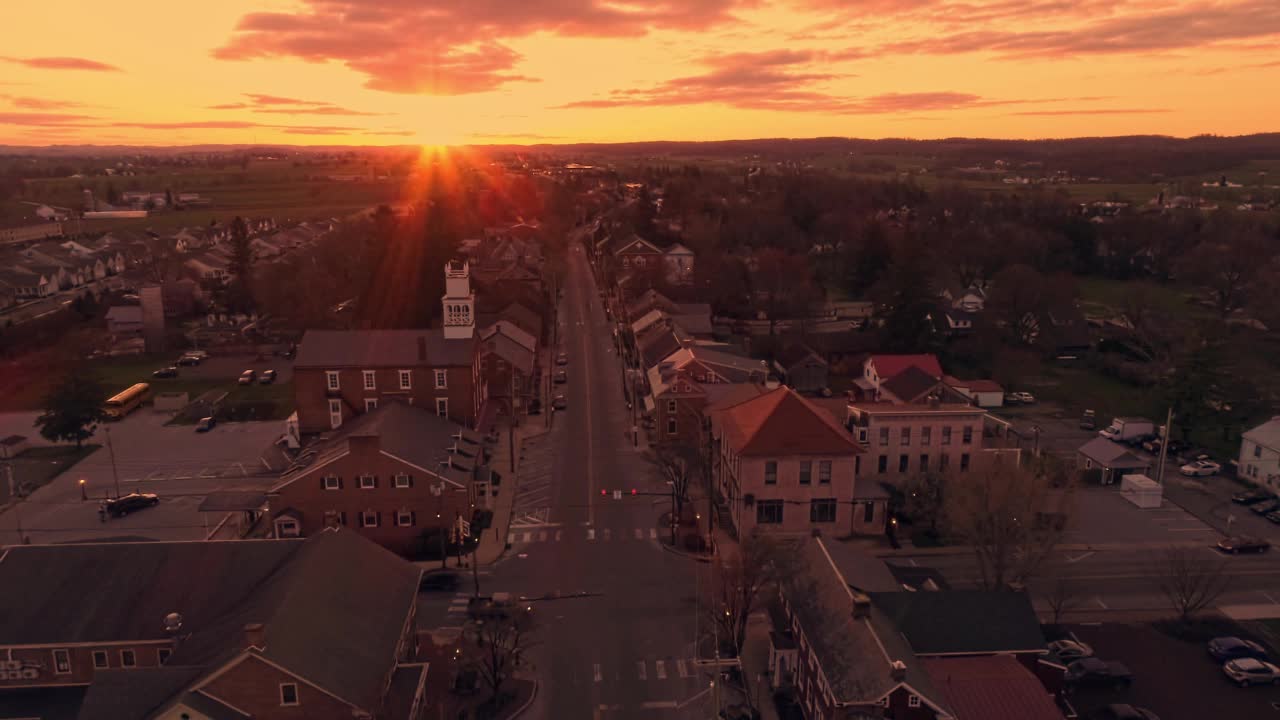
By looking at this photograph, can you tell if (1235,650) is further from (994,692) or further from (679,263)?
(679,263)

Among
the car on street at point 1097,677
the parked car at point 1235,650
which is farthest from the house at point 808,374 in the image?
the car on street at point 1097,677

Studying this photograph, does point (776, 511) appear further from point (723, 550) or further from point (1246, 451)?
point (1246, 451)

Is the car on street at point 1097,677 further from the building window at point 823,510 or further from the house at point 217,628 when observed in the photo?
the house at point 217,628

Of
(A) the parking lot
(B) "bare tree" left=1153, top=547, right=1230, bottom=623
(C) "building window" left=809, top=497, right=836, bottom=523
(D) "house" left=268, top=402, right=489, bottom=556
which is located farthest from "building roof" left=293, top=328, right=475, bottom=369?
(B) "bare tree" left=1153, top=547, right=1230, bottom=623

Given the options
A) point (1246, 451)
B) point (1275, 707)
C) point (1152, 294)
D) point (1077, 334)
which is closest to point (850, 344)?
point (1077, 334)

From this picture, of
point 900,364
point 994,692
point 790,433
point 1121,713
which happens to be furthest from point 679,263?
point 994,692

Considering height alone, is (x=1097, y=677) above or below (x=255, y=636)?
below
